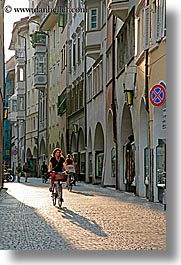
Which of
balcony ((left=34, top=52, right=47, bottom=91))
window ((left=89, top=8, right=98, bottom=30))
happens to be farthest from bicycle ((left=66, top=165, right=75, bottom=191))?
window ((left=89, top=8, right=98, bottom=30))

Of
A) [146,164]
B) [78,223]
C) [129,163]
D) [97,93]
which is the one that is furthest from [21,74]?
[97,93]

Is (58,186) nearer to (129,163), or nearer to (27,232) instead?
(27,232)

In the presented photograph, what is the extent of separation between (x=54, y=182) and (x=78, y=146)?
97cm

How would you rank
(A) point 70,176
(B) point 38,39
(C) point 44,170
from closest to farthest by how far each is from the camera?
1. (C) point 44,170
2. (B) point 38,39
3. (A) point 70,176

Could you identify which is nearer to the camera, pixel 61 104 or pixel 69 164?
pixel 69 164

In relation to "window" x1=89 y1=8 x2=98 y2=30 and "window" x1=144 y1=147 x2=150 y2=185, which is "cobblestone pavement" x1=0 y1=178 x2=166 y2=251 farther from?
"window" x1=89 y1=8 x2=98 y2=30

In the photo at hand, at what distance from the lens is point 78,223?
12.8 metres

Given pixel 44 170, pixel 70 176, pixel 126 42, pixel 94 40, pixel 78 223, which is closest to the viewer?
pixel 78 223

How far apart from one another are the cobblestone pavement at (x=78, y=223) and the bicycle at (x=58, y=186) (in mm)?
233

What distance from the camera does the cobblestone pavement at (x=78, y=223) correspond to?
9.92 meters

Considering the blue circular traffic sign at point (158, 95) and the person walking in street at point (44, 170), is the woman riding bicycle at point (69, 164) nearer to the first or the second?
the person walking in street at point (44, 170)

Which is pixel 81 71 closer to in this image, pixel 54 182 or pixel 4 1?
pixel 54 182

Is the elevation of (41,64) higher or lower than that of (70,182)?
higher

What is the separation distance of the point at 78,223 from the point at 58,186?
10.8ft
